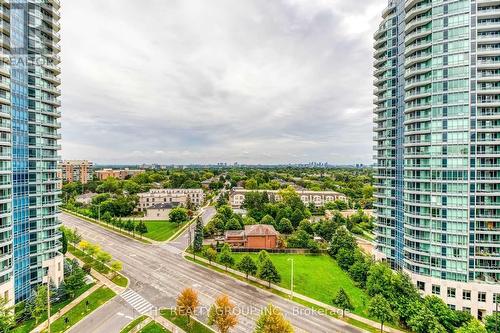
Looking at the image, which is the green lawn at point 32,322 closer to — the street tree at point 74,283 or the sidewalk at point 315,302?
the street tree at point 74,283

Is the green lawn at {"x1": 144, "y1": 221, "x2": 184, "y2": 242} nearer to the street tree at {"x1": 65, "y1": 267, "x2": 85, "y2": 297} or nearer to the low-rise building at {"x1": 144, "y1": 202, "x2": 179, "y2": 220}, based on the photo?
the low-rise building at {"x1": 144, "y1": 202, "x2": 179, "y2": 220}

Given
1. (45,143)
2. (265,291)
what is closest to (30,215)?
(45,143)

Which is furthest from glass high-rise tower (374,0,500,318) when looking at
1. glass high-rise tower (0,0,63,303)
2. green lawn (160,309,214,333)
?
glass high-rise tower (0,0,63,303)

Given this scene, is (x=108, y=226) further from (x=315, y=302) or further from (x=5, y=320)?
(x=315, y=302)

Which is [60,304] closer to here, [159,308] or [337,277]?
[159,308]

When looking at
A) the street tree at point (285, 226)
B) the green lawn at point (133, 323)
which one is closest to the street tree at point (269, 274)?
the green lawn at point (133, 323)
